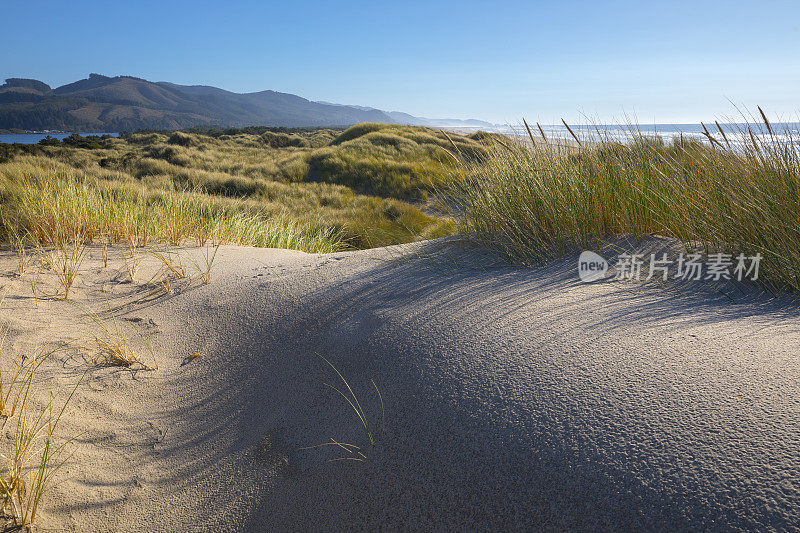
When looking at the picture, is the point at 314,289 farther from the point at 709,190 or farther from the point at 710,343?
the point at 709,190

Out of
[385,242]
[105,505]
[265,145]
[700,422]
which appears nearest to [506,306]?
[700,422]

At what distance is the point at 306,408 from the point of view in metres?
2.00

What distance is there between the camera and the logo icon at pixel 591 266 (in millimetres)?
2721

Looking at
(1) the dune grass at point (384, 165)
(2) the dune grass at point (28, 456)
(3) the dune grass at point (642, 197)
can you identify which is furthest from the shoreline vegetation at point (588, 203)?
(1) the dune grass at point (384, 165)

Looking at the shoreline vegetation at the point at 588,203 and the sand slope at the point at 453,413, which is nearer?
the sand slope at the point at 453,413

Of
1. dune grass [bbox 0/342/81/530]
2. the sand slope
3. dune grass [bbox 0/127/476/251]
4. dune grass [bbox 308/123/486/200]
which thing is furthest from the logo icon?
dune grass [bbox 308/123/486/200]

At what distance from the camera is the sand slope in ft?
4.05

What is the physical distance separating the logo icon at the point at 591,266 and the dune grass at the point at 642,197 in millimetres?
152

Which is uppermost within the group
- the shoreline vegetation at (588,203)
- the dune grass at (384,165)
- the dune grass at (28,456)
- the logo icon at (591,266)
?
the dune grass at (384,165)

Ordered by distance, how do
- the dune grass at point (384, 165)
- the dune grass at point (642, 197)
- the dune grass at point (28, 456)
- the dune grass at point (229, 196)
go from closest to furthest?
1. the dune grass at point (28, 456)
2. the dune grass at point (642, 197)
3. the dune grass at point (229, 196)
4. the dune grass at point (384, 165)

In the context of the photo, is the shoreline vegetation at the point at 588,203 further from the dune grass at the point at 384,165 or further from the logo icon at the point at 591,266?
the dune grass at the point at 384,165

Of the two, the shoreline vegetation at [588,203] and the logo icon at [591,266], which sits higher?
the shoreline vegetation at [588,203]

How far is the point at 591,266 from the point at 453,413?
1.70m

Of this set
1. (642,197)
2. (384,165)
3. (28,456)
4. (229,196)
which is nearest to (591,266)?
(642,197)
